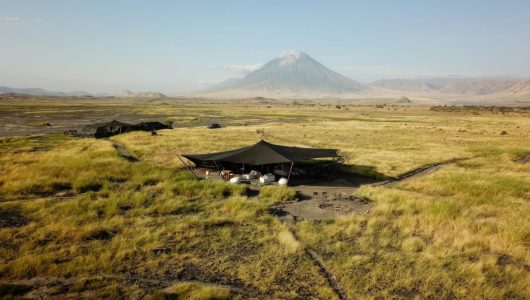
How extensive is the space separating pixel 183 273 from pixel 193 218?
4856mm

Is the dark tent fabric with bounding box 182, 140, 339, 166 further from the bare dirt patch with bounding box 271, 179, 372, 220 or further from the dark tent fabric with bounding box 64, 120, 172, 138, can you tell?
the dark tent fabric with bounding box 64, 120, 172, 138

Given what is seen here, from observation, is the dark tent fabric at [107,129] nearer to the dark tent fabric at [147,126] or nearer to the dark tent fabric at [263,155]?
the dark tent fabric at [147,126]

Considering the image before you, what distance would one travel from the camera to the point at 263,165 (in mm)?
26344

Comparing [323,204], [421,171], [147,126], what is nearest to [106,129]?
[147,126]

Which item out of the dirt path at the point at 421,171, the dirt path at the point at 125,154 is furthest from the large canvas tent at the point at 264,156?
the dirt path at the point at 125,154

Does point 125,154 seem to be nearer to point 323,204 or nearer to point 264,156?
point 264,156

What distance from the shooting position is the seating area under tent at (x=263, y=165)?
24.0 meters

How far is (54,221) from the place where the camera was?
15.6 meters

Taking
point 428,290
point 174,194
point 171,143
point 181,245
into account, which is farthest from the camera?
point 171,143

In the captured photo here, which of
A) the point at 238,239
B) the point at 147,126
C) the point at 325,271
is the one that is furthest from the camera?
the point at 147,126

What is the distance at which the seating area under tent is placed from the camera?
24.0 metres

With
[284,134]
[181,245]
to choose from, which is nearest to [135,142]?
[284,134]

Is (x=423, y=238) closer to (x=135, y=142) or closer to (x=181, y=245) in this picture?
(x=181, y=245)

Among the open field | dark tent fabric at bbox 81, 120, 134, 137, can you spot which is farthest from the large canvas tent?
dark tent fabric at bbox 81, 120, 134, 137
